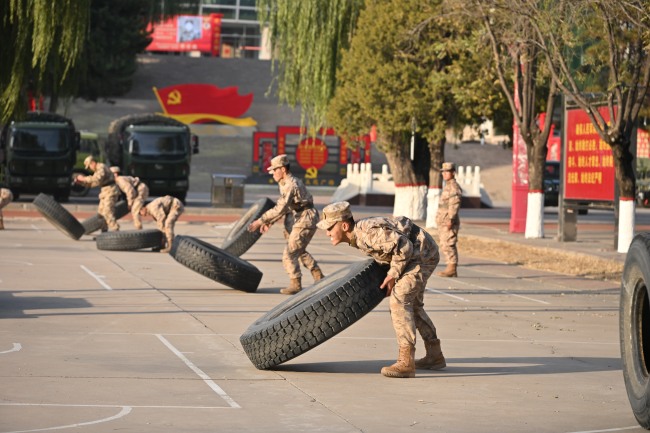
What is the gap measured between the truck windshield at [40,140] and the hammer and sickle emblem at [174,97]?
3076cm

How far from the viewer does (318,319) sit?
1046cm

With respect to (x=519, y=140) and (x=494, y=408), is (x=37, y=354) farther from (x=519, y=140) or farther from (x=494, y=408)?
(x=519, y=140)

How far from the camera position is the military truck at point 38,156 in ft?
149

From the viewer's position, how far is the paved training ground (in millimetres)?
8648

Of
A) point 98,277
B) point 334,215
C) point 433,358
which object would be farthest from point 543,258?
point 334,215

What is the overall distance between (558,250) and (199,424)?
19276 mm

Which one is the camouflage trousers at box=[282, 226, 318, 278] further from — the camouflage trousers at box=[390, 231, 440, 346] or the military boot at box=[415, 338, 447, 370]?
the camouflage trousers at box=[390, 231, 440, 346]

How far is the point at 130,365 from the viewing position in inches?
427

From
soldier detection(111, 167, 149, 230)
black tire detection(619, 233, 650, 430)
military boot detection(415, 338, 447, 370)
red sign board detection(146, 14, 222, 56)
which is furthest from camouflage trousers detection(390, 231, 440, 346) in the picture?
red sign board detection(146, 14, 222, 56)

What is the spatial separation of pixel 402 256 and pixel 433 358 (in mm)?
1129

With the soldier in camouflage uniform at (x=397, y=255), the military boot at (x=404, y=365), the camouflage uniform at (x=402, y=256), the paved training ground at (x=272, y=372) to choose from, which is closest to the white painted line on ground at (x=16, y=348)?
the paved training ground at (x=272, y=372)

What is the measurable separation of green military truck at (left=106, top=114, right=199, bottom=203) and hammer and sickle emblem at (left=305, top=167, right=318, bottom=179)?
14.9 metres

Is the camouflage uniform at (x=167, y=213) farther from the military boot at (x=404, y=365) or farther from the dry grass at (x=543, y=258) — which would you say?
the military boot at (x=404, y=365)

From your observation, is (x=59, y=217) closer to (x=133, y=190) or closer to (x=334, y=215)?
(x=133, y=190)
